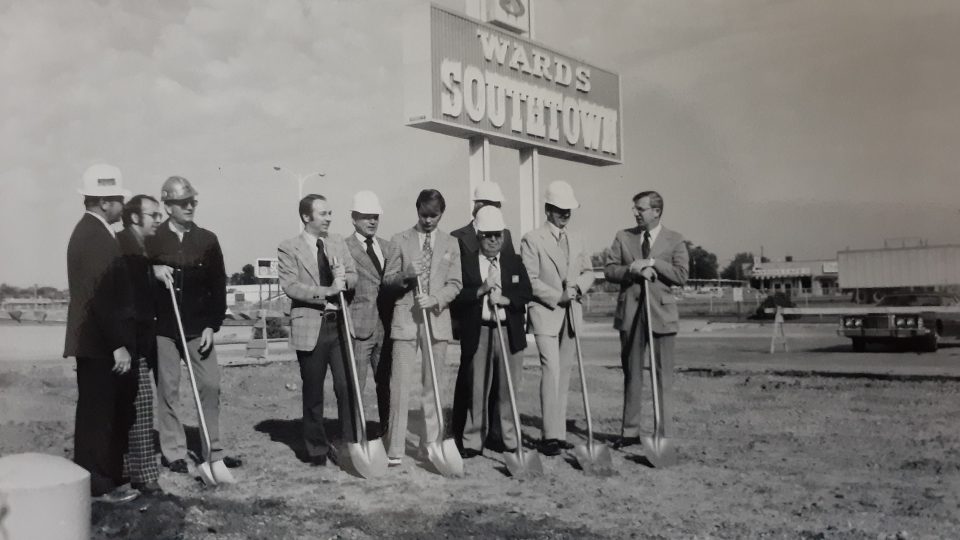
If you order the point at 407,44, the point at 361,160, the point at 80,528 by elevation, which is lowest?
the point at 80,528

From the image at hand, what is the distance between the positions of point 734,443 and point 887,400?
2.46 meters

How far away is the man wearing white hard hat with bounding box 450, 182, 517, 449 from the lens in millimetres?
4914

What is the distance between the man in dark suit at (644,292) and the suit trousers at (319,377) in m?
1.68

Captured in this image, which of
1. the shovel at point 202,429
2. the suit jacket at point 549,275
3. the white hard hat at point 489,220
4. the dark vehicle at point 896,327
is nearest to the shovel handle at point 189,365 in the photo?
the shovel at point 202,429

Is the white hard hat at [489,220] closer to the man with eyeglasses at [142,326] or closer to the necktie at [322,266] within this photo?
the necktie at [322,266]

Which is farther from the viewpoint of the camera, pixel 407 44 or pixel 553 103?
pixel 553 103

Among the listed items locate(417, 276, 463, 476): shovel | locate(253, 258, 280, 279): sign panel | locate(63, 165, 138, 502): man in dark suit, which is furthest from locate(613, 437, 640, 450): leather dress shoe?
locate(63, 165, 138, 502): man in dark suit

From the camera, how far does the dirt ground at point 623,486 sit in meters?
3.43

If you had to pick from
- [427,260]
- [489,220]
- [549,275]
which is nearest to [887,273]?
[549,275]

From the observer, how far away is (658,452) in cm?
463

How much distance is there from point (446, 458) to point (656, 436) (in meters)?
1.18

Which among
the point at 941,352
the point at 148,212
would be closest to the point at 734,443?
the point at 148,212

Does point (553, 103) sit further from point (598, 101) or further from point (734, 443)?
point (734, 443)

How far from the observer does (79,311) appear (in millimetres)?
3783
